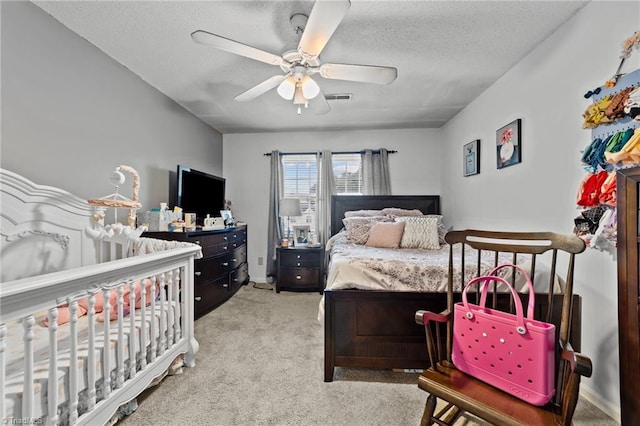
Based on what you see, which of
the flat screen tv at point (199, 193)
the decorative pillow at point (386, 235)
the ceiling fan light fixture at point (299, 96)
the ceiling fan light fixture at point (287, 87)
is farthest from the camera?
the flat screen tv at point (199, 193)

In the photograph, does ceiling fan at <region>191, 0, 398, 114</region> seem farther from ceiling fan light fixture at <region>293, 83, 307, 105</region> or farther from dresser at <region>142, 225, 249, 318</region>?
dresser at <region>142, 225, 249, 318</region>

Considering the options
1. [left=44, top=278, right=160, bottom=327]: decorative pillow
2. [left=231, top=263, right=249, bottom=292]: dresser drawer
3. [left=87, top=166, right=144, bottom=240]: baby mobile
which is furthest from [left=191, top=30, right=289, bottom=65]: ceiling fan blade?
[left=231, top=263, right=249, bottom=292]: dresser drawer

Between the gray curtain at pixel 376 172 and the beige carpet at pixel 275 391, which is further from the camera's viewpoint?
the gray curtain at pixel 376 172

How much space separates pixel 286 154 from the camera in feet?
14.5

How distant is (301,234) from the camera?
429 centimetres

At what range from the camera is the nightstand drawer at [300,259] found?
389 centimetres

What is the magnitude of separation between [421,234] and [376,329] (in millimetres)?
1413

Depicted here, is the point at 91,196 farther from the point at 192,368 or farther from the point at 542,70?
the point at 542,70

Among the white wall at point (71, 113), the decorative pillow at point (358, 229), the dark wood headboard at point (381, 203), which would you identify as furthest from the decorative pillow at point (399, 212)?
the white wall at point (71, 113)

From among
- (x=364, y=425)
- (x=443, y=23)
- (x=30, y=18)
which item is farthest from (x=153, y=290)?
(x=443, y=23)

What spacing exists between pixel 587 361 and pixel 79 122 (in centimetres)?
317

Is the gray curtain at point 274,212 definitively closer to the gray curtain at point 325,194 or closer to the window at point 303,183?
the window at point 303,183

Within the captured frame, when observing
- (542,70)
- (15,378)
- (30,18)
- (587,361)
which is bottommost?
(15,378)

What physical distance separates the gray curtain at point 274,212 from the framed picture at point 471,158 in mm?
2562
